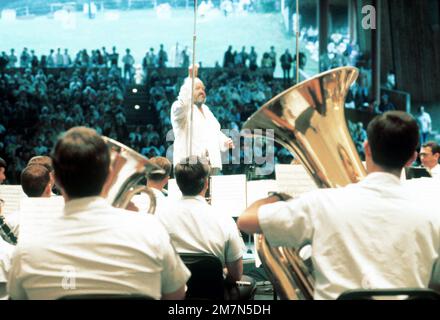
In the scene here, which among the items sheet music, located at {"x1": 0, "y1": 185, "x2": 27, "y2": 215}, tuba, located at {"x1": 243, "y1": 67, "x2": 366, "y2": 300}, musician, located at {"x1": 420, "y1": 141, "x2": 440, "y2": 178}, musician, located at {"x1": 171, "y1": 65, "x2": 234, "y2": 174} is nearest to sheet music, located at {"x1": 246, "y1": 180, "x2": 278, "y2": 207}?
sheet music, located at {"x1": 0, "y1": 185, "x2": 27, "y2": 215}

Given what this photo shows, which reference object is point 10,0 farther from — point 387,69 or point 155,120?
point 387,69

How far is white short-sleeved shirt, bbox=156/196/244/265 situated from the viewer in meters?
2.53

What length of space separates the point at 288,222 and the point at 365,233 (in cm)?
21

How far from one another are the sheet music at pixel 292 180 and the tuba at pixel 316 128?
0.99 metres

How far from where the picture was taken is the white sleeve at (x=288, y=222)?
165 cm

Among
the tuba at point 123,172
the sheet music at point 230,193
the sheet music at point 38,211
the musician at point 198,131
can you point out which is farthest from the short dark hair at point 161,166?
the musician at point 198,131

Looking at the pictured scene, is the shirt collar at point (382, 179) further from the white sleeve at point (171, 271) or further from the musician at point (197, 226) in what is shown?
the musician at point (197, 226)

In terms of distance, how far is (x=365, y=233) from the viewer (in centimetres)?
160

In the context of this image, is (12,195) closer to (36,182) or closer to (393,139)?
(36,182)

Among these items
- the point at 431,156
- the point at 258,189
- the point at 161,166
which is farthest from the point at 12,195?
the point at 431,156

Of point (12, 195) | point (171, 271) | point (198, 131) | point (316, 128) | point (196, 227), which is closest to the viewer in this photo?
point (171, 271)

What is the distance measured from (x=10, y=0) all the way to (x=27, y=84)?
2616mm
